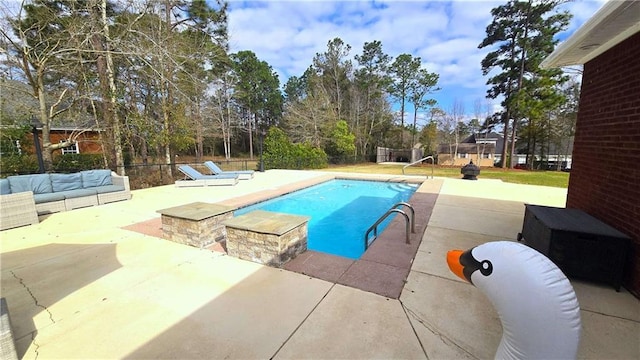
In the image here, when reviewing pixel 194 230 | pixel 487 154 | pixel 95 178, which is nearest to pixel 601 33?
pixel 194 230

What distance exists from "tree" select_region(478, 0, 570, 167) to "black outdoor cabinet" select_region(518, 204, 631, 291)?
54.7ft

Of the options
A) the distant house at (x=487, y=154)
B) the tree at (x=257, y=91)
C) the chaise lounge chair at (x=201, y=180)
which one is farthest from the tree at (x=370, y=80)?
the chaise lounge chair at (x=201, y=180)

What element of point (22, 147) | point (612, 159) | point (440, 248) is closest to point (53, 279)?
point (440, 248)

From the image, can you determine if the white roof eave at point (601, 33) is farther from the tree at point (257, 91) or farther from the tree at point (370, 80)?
the tree at point (257, 91)

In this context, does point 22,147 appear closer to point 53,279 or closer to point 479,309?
point 53,279

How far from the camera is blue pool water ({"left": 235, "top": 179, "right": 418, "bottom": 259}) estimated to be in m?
5.44

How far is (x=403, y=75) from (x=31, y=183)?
26742 mm

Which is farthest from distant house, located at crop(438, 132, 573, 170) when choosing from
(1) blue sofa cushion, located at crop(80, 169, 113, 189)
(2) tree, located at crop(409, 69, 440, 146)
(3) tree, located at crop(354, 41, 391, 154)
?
(1) blue sofa cushion, located at crop(80, 169, 113, 189)

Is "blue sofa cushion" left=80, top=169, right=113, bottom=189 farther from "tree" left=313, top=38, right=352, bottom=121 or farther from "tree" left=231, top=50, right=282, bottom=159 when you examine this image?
"tree" left=313, top=38, right=352, bottom=121

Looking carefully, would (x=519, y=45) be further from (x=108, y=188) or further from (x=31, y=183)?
(x=31, y=183)

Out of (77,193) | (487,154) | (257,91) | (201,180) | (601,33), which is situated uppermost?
(257,91)

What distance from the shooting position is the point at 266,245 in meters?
3.07

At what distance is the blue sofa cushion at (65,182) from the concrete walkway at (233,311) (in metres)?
2.83

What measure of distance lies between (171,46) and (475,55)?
18725 millimetres
